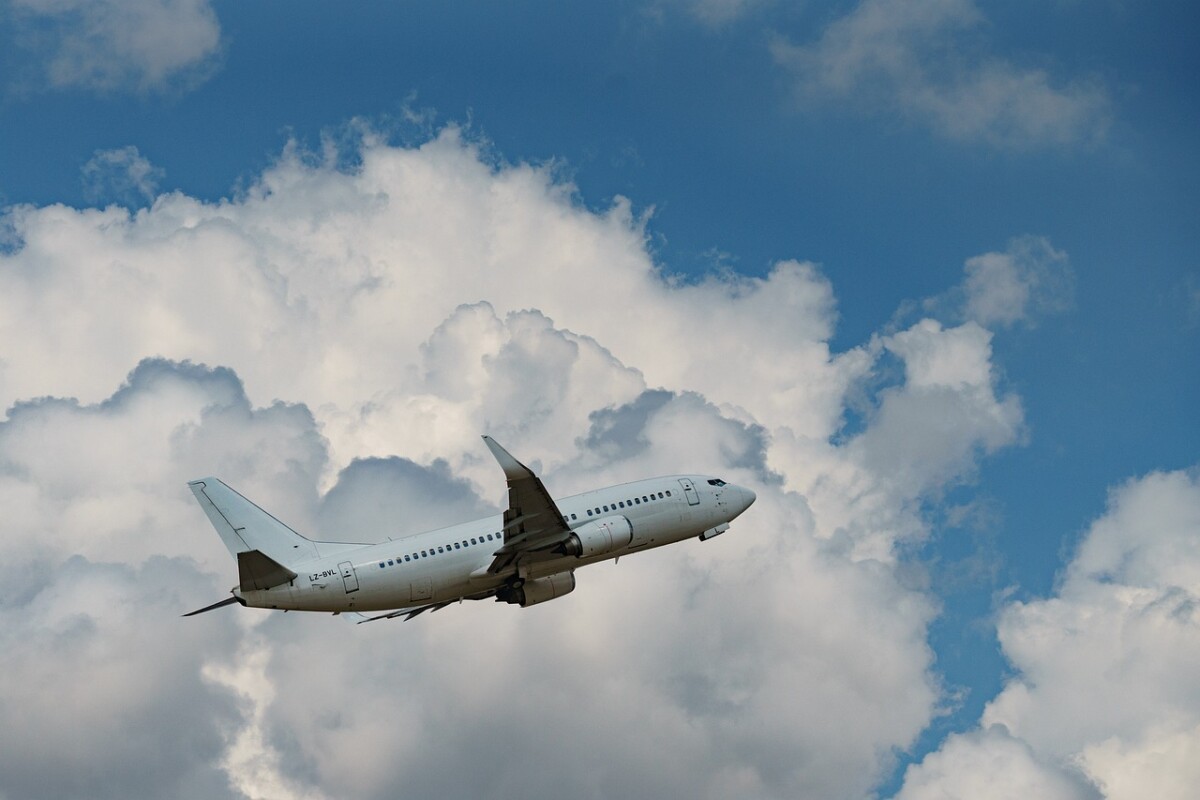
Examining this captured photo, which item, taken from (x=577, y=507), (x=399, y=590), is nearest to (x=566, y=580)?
(x=577, y=507)

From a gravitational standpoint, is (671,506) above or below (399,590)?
above

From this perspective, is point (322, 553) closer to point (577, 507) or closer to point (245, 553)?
point (245, 553)

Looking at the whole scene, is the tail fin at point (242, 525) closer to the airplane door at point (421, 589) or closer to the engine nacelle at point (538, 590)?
the airplane door at point (421, 589)

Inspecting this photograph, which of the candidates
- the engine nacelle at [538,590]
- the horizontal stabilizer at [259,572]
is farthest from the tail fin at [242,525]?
the engine nacelle at [538,590]

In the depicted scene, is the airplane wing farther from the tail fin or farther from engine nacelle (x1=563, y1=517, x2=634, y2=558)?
the tail fin

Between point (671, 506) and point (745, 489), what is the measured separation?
27.8 ft

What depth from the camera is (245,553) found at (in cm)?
8562

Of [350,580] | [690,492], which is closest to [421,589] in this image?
[350,580]

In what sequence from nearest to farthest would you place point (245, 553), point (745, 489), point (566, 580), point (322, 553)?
point (245, 553), point (322, 553), point (566, 580), point (745, 489)

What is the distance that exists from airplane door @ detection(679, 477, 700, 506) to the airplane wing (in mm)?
10223

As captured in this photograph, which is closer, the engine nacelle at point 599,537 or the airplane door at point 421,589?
the airplane door at point 421,589

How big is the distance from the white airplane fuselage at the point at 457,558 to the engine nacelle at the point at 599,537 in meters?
0.23

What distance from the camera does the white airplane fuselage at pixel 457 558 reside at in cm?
8888

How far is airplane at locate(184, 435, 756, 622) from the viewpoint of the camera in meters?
88.6
